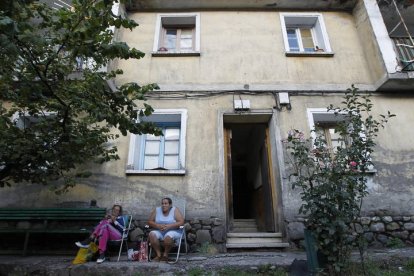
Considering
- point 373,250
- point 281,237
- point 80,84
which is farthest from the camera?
point 281,237

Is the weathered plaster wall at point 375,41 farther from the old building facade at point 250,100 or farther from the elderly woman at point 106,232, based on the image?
the elderly woman at point 106,232

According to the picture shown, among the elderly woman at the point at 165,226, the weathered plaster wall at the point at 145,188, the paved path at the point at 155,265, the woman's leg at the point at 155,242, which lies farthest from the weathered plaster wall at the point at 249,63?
the paved path at the point at 155,265

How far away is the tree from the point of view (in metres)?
2.98

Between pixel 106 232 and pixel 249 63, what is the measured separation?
15.4 ft

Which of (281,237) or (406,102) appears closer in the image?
(281,237)

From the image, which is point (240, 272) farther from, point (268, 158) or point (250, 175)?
point (250, 175)

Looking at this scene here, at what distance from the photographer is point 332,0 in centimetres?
783

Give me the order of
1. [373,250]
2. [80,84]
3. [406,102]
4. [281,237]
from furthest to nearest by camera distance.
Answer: [406,102] → [281,237] → [373,250] → [80,84]

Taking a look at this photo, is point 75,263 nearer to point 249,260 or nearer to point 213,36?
point 249,260

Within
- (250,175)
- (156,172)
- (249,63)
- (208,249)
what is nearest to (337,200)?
(208,249)

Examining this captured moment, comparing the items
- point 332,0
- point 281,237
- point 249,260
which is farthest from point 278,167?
point 332,0

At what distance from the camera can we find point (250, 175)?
8.99 m

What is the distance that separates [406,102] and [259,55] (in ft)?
11.0

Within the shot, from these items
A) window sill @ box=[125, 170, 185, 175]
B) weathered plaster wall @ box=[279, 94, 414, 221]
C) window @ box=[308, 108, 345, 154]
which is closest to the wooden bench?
window sill @ box=[125, 170, 185, 175]
